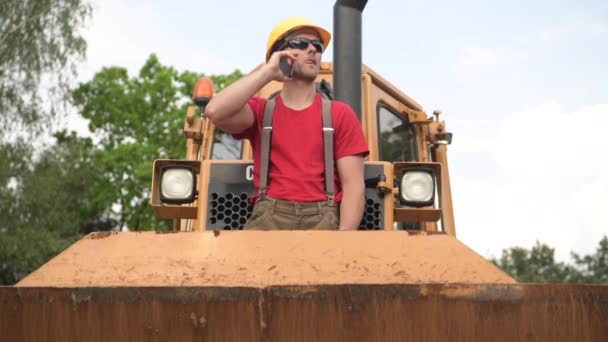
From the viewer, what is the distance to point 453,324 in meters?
2.72

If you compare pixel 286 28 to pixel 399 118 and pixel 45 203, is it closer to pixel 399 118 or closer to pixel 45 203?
pixel 399 118

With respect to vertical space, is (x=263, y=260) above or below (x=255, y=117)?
below

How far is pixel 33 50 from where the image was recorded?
27.5m

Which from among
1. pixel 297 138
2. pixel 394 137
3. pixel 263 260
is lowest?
pixel 263 260

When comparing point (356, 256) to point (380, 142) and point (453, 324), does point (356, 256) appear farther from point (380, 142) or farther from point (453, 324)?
point (380, 142)

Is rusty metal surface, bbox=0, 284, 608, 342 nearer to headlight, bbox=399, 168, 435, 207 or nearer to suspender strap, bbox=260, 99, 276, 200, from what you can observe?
suspender strap, bbox=260, 99, 276, 200

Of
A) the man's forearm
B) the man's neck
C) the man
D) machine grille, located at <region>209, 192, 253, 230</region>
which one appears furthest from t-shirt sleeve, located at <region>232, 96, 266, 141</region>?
machine grille, located at <region>209, 192, 253, 230</region>

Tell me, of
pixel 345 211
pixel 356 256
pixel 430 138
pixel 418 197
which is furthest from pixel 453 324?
pixel 430 138

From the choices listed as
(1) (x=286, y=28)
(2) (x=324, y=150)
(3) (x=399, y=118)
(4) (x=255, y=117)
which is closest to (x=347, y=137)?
(2) (x=324, y=150)

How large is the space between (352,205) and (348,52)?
64.2 inches

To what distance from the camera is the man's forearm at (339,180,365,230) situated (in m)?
4.07

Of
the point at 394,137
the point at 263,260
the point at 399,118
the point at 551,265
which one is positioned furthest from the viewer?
the point at 551,265

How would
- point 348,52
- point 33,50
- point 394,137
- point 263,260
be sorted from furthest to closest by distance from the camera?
point 33,50 < point 394,137 < point 348,52 < point 263,260

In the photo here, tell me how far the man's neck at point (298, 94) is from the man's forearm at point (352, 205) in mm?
452
